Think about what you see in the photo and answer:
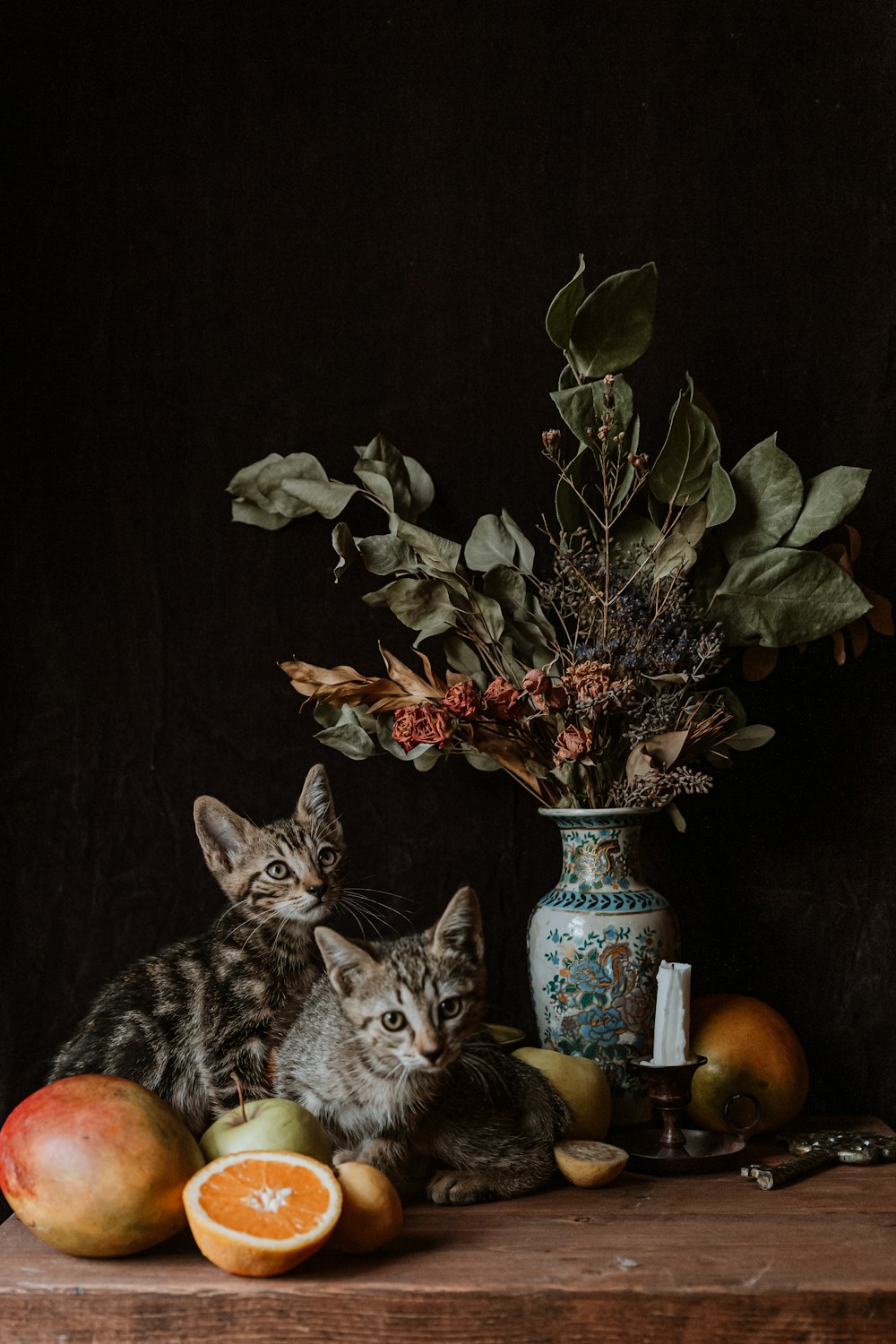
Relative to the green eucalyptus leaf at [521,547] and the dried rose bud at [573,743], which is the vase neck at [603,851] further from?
the green eucalyptus leaf at [521,547]

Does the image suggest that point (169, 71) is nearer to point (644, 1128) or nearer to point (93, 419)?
point (93, 419)

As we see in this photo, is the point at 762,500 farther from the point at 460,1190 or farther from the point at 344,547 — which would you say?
the point at 460,1190

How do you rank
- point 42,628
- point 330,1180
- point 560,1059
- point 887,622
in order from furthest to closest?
point 42,628, point 887,622, point 560,1059, point 330,1180

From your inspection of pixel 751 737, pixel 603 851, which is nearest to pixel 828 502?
pixel 751 737

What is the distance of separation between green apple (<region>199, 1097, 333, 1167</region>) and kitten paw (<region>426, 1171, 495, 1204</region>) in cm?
11

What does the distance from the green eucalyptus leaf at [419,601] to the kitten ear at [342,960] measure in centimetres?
42

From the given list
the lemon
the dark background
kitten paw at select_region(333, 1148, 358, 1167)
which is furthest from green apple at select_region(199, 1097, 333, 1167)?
the dark background

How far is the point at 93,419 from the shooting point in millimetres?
1489

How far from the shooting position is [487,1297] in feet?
2.86

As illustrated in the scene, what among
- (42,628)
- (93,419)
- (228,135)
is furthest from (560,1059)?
(228,135)

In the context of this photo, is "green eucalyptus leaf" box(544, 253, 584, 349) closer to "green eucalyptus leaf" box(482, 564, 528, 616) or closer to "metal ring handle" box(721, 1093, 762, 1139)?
"green eucalyptus leaf" box(482, 564, 528, 616)

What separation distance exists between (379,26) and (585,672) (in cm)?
96

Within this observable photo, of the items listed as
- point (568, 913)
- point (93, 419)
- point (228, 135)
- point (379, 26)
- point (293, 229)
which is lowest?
point (568, 913)

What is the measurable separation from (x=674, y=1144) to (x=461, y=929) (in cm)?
32
